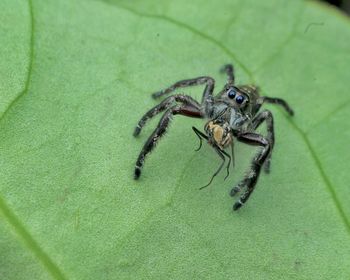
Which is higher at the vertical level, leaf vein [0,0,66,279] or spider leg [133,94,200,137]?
spider leg [133,94,200,137]

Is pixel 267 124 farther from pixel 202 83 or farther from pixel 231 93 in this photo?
pixel 202 83

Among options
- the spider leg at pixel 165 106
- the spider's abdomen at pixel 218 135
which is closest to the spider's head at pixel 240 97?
the spider leg at pixel 165 106

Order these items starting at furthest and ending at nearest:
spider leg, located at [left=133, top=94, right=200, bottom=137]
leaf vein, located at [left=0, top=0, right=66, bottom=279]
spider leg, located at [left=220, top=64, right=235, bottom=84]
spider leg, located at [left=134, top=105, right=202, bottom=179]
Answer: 1. spider leg, located at [left=220, top=64, right=235, bottom=84]
2. spider leg, located at [left=133, top=94, right=200, bottom=137]
3. spider leg, located at [left=134, top=105, right=202, bottom=179]
4. leaf vein, located at [left=0, top=0, right=66, bottom=279]

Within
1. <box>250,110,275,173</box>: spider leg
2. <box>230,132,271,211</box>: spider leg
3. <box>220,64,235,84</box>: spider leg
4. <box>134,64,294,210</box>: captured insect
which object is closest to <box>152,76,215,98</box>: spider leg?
<box>134,64,294,210</box>: captured insect

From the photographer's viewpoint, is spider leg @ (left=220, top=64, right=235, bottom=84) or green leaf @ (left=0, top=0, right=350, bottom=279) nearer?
green leaf @ (left=0, top=0, right=350, bottom=279)

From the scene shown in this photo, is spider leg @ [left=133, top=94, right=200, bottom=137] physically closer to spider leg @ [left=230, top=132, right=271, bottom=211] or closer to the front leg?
the front leg

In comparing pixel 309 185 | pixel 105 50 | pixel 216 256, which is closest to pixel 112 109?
pixel 105 50

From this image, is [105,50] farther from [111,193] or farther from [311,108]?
[311,108]
